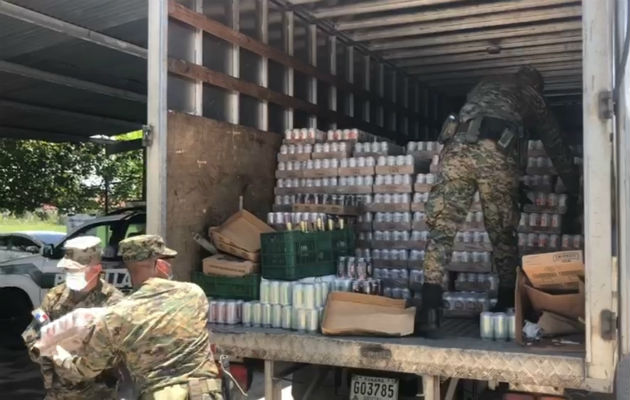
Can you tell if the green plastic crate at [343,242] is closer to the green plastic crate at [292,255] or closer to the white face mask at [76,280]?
the green plastic crate at [292,255]

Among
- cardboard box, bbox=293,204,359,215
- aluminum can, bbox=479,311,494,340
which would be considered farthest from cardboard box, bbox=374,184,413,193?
aluminum can, bbox=479,311,494,340

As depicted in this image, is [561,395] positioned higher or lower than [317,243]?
lower

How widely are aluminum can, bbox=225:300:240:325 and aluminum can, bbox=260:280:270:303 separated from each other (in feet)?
0.60

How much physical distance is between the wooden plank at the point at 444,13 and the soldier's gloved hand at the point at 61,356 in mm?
4628

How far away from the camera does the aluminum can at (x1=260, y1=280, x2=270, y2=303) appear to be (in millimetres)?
4180

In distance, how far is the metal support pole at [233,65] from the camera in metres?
5.18

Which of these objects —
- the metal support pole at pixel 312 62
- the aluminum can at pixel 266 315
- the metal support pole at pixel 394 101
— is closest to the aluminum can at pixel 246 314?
the aluminum can at pixel 266 315

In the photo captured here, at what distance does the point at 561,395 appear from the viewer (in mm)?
3104

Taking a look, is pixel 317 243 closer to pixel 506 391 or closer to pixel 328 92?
pixel 506 391

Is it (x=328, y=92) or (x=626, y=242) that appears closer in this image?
(x=626, y=242)

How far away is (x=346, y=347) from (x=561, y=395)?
3.58 feet

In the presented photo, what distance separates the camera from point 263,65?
5613mm

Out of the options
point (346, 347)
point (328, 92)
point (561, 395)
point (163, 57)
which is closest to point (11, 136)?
point (328, 92)

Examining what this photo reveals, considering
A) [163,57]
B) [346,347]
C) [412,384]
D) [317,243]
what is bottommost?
[412,384]
